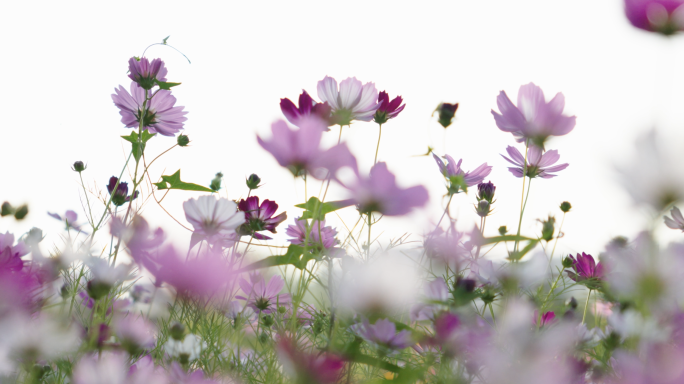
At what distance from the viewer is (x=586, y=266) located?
578 mm

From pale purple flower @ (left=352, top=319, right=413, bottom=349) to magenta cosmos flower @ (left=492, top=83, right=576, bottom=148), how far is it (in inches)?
6.8

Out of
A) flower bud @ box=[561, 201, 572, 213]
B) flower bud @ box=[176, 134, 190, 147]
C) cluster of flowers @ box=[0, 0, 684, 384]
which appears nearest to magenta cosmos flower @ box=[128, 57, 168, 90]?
cluster of flowers @ box=[0, 0, 684, 384]

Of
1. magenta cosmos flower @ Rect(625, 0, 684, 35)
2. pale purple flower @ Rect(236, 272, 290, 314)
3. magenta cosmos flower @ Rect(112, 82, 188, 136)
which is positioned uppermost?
magenta cosmos flower @ Rect(625, 0, 684, 35)

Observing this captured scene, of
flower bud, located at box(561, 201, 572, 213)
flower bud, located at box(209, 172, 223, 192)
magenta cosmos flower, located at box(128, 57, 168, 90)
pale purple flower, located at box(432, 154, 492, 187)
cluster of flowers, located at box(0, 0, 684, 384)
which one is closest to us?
cluster of flowers, located at box(0, 0, 684, 384)

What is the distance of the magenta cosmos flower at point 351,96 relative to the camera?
40 centimetres

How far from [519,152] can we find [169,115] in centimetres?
43

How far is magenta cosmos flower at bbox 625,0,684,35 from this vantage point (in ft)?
0.92

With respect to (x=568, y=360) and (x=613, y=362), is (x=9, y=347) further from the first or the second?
(x=613, y=362)

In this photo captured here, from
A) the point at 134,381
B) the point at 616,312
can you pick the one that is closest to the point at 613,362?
the point at 616,312

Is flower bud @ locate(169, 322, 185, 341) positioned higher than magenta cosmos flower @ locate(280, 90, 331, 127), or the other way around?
magenta cosmos flower @ locate(280, 90, 331, 127)

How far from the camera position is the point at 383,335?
31 cm

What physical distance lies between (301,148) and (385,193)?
6 centimetres

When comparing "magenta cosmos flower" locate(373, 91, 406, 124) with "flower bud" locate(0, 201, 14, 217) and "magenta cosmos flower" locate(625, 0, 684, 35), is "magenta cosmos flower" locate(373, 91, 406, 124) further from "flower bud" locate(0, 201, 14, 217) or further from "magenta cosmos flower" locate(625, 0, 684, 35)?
"flower bud" locate(0, 201, 14, 217)

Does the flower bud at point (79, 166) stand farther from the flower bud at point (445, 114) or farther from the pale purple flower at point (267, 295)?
the flower bud at point (445, 114)
